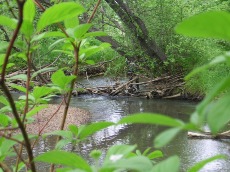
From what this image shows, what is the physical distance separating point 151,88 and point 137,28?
1.61m

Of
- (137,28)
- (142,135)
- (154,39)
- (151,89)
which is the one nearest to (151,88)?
(151,89)

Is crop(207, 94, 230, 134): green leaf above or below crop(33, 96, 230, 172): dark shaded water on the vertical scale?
above

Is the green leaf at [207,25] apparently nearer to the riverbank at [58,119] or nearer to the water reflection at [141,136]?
the water reflection at [141,136]

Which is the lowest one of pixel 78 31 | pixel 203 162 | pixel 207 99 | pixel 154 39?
pixel 203 162

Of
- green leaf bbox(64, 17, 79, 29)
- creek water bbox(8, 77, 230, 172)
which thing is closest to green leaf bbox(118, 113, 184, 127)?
green leaf bbox(64, 17, 79, 29)

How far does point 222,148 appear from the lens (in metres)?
5.40

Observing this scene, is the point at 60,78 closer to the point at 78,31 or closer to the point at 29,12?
the point at 78,31

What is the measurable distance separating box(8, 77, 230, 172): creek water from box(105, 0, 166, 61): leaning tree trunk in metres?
1.23

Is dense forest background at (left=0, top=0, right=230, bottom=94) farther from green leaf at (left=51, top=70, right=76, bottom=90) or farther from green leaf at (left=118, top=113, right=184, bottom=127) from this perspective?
green leaf at (left=118, top=113, right=184, bottom=127)

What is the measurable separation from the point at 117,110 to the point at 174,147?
2.75 m

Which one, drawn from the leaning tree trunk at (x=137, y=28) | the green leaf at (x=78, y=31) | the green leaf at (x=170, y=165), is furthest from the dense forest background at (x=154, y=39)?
the green leaf at (x=170, y=165)

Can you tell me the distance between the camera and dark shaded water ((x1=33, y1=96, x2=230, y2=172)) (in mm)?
5195

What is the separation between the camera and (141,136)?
20.9 ft

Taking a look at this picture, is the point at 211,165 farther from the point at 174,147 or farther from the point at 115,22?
the point at 115,22
